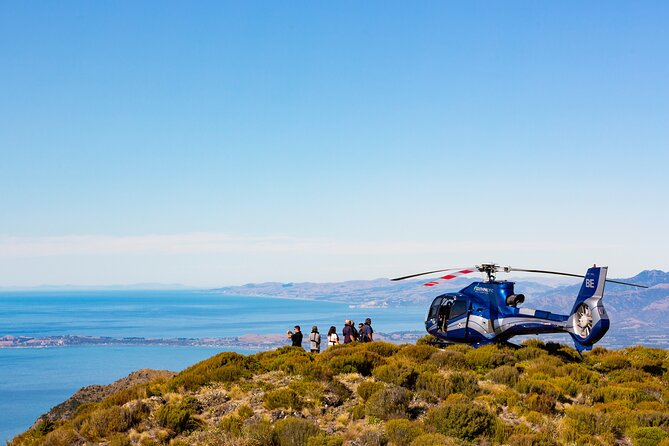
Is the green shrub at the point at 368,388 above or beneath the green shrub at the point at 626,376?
above

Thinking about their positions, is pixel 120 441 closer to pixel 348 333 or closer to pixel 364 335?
pixel 348 333

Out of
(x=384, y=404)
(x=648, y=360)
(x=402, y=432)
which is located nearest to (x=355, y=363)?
(x=384, y=404)

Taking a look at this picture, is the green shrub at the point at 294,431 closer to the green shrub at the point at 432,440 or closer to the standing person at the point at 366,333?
the green shrub at the point at 432,440

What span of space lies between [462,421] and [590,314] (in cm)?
753

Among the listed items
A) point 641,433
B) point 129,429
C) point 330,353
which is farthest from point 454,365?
point 129,429

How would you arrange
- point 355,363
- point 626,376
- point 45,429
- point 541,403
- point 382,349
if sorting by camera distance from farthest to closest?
1. point 382,349
2. point 626,376
3. point 45,429
4. point 355,363
5. point 541,403

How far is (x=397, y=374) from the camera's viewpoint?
16828 millimetres

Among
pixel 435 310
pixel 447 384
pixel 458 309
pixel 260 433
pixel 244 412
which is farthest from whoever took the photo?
pixel 435 310

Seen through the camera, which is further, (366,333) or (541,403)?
(366,333)

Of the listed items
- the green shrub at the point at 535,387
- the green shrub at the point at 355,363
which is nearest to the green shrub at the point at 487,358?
the green shrub at the point at 535,387

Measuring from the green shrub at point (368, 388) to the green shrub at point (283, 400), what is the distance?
1.84 metres

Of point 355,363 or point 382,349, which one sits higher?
point 355,363

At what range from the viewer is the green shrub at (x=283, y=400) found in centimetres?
1500

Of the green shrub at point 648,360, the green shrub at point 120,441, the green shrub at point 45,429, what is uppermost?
the green shrub at point 120,441
